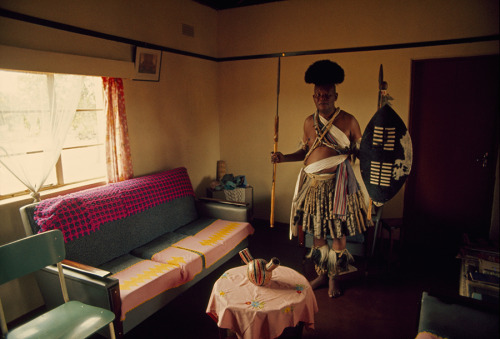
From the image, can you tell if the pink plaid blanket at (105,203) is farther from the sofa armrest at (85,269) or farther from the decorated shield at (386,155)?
the decorated shield at (386,155)

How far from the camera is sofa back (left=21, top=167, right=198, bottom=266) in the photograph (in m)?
2.49

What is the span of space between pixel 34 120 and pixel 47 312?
1485 mm

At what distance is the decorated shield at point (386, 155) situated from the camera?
1901 millimetres

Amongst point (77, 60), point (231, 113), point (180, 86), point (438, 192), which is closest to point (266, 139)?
point (231, 113)

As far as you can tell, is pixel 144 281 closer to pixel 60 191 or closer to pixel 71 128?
pixel 60 191

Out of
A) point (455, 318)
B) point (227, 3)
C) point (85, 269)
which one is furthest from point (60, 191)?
point (227, 3)

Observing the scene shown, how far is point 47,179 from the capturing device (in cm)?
284

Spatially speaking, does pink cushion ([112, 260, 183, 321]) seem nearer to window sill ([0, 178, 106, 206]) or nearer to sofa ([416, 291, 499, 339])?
window sill ([0, 178, 106, 206])

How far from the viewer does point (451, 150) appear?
365cm

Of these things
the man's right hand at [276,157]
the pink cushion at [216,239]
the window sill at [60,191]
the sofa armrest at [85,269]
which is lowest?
the pink cushion at [216,239]

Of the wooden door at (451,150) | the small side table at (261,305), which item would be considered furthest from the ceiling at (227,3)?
the small side table at (261,305)

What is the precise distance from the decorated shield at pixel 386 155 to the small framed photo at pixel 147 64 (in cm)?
246

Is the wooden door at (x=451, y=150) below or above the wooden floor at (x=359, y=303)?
above

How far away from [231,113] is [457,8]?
293 centimetres
